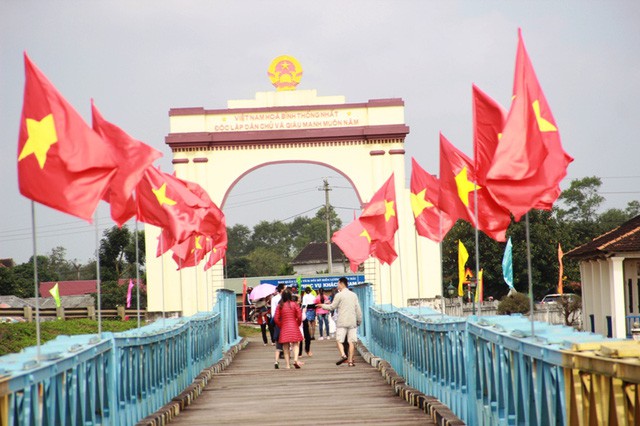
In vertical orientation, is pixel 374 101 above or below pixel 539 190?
above

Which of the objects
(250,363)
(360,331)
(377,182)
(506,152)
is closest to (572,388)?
(506,152)

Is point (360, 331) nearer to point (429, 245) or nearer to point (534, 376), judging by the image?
point (429, 245)

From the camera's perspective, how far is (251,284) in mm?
73875

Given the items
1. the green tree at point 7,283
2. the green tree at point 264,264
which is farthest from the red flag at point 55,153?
the green tree at point 264,264

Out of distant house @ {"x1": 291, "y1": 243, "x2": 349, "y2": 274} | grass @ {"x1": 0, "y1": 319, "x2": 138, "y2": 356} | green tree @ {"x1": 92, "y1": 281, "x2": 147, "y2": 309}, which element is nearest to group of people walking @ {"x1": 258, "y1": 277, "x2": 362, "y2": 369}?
grass @ {"x1": 0, "y1": 319, "x2": 138, "y2": 356}

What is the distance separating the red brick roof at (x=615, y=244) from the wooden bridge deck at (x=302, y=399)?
474 inches

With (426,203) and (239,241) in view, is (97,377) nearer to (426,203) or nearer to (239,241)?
(426,203)

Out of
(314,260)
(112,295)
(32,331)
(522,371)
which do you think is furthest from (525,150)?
(314,260)

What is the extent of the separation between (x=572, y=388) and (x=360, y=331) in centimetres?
2253

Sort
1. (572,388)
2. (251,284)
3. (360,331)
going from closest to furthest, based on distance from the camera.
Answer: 1. (572,388)
2. (360,331)
3. (251,284)

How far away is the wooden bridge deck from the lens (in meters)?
12.7

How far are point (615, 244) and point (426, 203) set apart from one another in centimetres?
1358

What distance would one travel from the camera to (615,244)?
1264 inches

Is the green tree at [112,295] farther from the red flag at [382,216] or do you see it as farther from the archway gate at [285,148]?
the red flag at [382,216]
